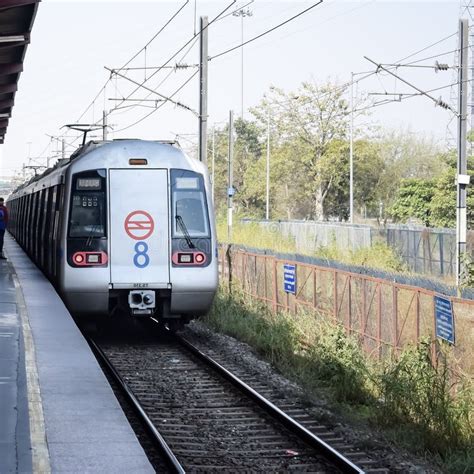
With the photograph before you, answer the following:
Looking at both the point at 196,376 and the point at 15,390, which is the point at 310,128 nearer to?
the point at 196,376

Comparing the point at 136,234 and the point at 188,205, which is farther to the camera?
the point at 188,205

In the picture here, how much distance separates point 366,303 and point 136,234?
368 cm

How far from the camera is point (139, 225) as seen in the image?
14.2m

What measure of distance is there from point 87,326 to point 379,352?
480 cm

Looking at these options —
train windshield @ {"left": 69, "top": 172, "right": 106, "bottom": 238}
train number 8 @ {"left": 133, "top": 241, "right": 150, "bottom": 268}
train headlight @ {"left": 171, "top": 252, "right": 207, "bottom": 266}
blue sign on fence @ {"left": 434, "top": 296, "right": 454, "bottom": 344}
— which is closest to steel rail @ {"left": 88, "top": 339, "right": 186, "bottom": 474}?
train number 8 @ {"left": 133, "top": 241, "right": 150, "bottom": 268}

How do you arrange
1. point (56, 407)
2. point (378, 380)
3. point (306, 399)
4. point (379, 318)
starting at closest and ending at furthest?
point (56, 407), point (306, 399), point (378, 380), point (379, 318)

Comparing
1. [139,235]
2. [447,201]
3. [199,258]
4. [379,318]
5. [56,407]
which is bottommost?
[56,407]

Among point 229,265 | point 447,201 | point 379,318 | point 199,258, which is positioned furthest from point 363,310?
point 447,201

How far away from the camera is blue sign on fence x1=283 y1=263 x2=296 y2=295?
55.9 feet

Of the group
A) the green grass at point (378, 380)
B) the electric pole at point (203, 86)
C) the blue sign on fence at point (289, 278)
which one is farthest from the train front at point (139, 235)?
the electric pole at point (203, 86)

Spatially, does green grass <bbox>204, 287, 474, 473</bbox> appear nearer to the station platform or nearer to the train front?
the train front

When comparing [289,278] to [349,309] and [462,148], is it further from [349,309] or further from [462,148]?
[462,148]

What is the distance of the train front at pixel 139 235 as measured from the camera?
45.8ft

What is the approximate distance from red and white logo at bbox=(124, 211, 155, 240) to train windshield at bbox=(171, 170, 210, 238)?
1.24 ft
